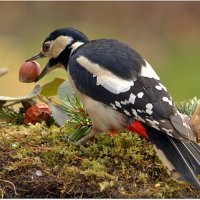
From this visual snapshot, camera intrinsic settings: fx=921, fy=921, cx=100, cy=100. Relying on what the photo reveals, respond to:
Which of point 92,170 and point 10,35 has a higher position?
point 92,170

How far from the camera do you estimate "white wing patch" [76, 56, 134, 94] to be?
3111 millimetres

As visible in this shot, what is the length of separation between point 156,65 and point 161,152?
10.5 ft

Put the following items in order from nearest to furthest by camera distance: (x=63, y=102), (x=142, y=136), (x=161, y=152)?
(x=161, y=152) → (x=142, y=136) → (x=63, y=102)

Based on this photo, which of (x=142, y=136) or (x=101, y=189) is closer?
(x=101, y=189)

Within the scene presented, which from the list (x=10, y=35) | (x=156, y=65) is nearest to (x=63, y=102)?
(x=156, y=65)

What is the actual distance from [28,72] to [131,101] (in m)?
0.68

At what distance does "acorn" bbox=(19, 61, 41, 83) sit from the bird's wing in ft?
0.97

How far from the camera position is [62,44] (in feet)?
11.6

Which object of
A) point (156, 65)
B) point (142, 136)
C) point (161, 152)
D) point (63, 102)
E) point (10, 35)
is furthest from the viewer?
point (10, 35)

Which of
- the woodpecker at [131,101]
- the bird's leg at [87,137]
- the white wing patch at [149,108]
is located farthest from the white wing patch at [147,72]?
Answer: the bird's leg at [87,137]

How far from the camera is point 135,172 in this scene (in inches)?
116

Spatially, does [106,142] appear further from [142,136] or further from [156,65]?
[156,65]

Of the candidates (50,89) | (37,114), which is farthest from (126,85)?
(50,89)

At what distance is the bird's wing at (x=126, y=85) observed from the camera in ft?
9.82
